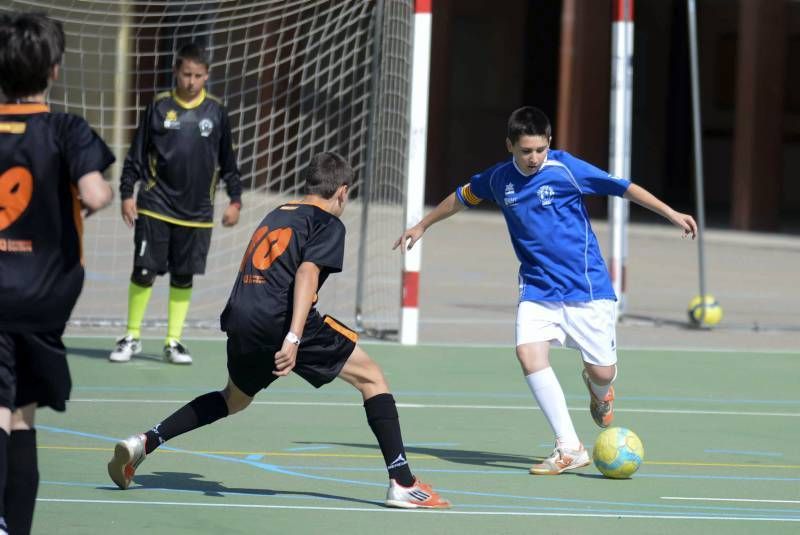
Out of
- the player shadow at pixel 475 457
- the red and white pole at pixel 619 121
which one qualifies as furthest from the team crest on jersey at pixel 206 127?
the red and white pole at pixel 619 121

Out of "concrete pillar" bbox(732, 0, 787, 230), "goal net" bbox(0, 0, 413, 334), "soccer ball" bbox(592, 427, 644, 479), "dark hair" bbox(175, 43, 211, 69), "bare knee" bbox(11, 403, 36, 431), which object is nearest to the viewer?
"bare knee" bbox(11, 403, 36, 431)

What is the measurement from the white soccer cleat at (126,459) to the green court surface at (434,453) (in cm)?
8

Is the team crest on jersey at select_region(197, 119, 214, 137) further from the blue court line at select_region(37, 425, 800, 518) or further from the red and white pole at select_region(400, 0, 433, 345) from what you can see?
the blue court line at select_region(37, 425, 800, 518)

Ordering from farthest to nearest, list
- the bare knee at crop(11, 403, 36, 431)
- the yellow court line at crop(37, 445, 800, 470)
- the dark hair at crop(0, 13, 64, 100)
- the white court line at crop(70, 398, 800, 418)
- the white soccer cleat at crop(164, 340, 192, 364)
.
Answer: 1. the white soccer cleat at crop(164, 340, 192, 364)
2. the white court line at crop(70, 398, 800, 418)
3. the yellow court line at crop(37, 445, 800, 470)
4. the bare knee at crop(11, 403, 36, 431)
5. the dark hair at crop(0, 13, 64, 100)

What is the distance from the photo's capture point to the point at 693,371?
10.4 meters

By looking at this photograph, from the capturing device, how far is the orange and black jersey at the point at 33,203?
461cm

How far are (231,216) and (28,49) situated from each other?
17.3 ft

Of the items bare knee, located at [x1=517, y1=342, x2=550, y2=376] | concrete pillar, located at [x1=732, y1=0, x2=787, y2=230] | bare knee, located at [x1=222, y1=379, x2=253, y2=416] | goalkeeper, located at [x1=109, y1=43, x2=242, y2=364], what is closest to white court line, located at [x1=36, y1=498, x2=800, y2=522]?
bare knee, located at [x1=222, y1=379, x2=253, y2=416]

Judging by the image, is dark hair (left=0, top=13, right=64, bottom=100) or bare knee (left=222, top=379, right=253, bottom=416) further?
bare knee (left=222, top=379, right=253, bottom=416)

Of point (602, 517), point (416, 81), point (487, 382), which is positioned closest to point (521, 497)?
point (602, 517)

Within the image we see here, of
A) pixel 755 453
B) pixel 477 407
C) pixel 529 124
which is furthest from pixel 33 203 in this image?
pixel 477 407

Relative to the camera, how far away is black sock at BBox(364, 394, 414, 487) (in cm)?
598

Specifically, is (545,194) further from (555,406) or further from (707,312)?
(707,312)

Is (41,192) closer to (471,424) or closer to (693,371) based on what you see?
(471,424)
